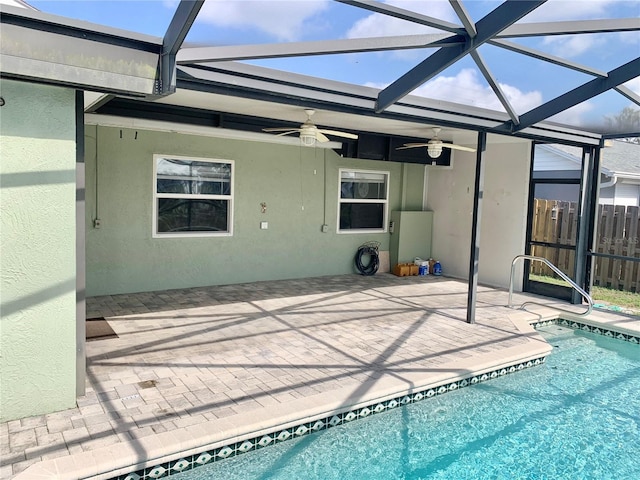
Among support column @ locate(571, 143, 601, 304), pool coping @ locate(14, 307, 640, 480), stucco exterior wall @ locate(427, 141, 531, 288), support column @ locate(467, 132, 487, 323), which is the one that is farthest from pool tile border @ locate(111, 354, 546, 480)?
stucco exterior wall @ locate(427, 141, 531, 288)

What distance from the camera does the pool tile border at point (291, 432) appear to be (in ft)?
9.92

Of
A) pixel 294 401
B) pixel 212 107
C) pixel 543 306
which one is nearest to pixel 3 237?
pixel 294 401

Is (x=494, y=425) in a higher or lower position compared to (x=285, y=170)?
lower

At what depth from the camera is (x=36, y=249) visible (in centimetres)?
324

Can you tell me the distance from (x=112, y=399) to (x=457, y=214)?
7.48 metres

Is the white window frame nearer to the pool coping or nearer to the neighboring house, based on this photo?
the neighboring house

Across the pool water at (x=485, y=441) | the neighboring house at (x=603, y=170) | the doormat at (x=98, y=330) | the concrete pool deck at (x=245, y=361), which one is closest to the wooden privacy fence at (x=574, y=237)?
the neighboring house at (x=603, y=170)

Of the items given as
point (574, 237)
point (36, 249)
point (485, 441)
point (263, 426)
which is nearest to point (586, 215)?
point (574, 237)

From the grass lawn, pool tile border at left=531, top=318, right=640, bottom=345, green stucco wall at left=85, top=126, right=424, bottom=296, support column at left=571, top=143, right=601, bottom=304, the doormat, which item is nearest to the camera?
the doormat

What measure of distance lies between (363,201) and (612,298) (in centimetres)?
467

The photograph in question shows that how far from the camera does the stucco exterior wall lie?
27.3 ft

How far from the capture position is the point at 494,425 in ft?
13.1

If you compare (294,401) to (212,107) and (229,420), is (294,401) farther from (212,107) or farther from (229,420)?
(212,107)

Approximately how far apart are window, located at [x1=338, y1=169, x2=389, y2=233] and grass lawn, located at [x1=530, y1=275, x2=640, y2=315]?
310 cm
